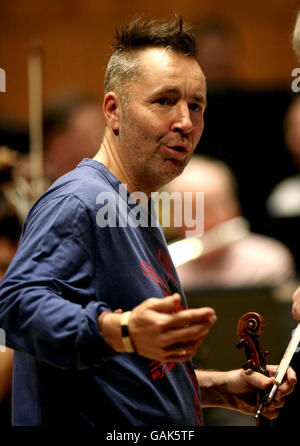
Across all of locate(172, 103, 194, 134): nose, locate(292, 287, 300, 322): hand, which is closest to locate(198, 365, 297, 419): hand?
locate(292, 287, 300, 322): hand

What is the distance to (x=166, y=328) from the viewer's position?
4.37 ft

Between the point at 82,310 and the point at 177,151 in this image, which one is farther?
the point at 177,151

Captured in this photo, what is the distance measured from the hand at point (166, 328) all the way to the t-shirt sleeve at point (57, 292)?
0.08m

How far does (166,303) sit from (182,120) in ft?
2.08

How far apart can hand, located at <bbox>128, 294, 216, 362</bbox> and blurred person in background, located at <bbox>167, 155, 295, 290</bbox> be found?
89.0 inches

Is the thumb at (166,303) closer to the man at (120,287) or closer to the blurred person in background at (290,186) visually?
the man at (120,287)

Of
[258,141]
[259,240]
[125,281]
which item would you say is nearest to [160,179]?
[125,281]

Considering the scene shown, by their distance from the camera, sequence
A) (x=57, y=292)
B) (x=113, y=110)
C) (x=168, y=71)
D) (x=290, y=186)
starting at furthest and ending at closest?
(x=290, y=186), (x=113, y=110), (x=168, y=71), (x=57, y=292)

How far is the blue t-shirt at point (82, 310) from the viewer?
1.42 m

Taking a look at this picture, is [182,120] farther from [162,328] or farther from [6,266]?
[6,266]

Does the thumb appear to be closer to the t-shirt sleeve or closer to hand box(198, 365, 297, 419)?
the t-shirt sleeve

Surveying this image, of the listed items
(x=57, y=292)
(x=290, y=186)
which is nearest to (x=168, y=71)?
(x=57, y=292)

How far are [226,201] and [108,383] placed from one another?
2.75m

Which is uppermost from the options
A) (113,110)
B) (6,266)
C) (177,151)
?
(113,110)
